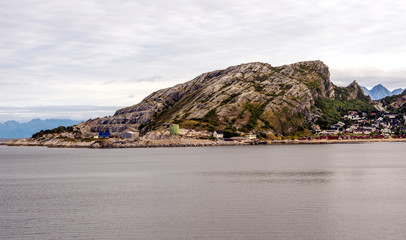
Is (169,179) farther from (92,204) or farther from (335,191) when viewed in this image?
(335,191)

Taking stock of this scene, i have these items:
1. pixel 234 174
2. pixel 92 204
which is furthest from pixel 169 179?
pixel 92 204

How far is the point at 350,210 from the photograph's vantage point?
52.6 metres

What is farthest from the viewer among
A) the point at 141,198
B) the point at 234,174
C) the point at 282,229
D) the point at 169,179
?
the point at 234,174

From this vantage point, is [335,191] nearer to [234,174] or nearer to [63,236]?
[234,174]

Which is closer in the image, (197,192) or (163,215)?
(163,215)

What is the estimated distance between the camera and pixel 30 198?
6694 cm

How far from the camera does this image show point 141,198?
213 ft

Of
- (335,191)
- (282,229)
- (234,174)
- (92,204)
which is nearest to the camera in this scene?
(282,229)

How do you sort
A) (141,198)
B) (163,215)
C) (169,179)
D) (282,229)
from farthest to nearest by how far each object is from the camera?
(169,179)
(141,198)
(163,215)
(282,229)

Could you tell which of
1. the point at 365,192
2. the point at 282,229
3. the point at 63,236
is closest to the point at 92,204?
the point at 63,236

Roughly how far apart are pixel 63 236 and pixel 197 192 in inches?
1262

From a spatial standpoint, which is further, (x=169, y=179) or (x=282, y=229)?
(x=169, y=179)

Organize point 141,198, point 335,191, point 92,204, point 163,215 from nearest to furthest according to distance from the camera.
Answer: point 163,215, point 92,204, point 141,198, point 335,191

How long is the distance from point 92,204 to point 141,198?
855 centimetres
